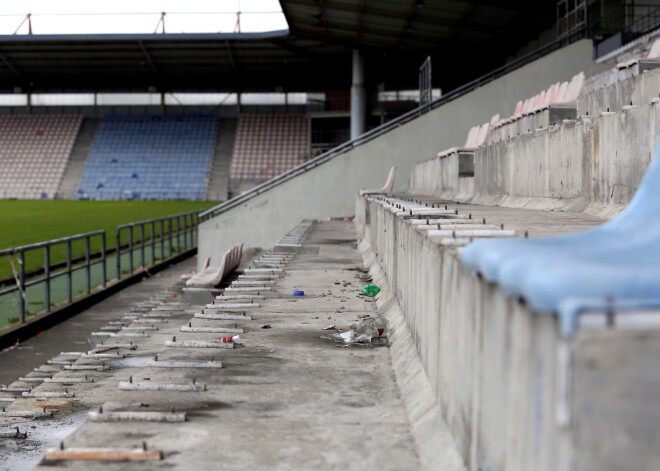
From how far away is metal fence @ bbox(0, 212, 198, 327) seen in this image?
36.1ft

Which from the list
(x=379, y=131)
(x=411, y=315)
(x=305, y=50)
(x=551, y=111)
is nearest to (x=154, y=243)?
(x=379, y=131)

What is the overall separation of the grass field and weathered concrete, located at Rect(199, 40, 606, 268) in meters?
3.41

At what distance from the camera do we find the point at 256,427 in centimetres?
352

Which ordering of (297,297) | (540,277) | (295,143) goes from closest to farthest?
(540,277) < (297,297) < (295,143)

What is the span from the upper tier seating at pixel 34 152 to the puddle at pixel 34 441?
4775 cm

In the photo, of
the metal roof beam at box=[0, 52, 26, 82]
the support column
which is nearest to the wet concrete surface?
the support column

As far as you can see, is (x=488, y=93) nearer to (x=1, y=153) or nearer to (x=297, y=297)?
(x=297, y=297)

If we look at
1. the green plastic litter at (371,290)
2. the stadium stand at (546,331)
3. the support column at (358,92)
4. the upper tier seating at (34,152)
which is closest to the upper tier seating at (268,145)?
the upper tier seating at (34,152)

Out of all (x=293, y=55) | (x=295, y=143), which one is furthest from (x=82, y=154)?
(x=293, y=55)

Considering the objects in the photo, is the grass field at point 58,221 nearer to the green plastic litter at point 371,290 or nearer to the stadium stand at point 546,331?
the green plastic litter at point 371,290

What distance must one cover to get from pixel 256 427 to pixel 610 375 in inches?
79.2

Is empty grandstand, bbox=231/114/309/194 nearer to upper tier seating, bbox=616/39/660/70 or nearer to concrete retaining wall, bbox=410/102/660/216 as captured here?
concrete retaining wall, bbox=410/102/660/216

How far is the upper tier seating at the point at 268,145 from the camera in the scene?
2007 inches

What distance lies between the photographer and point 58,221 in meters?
30.7
